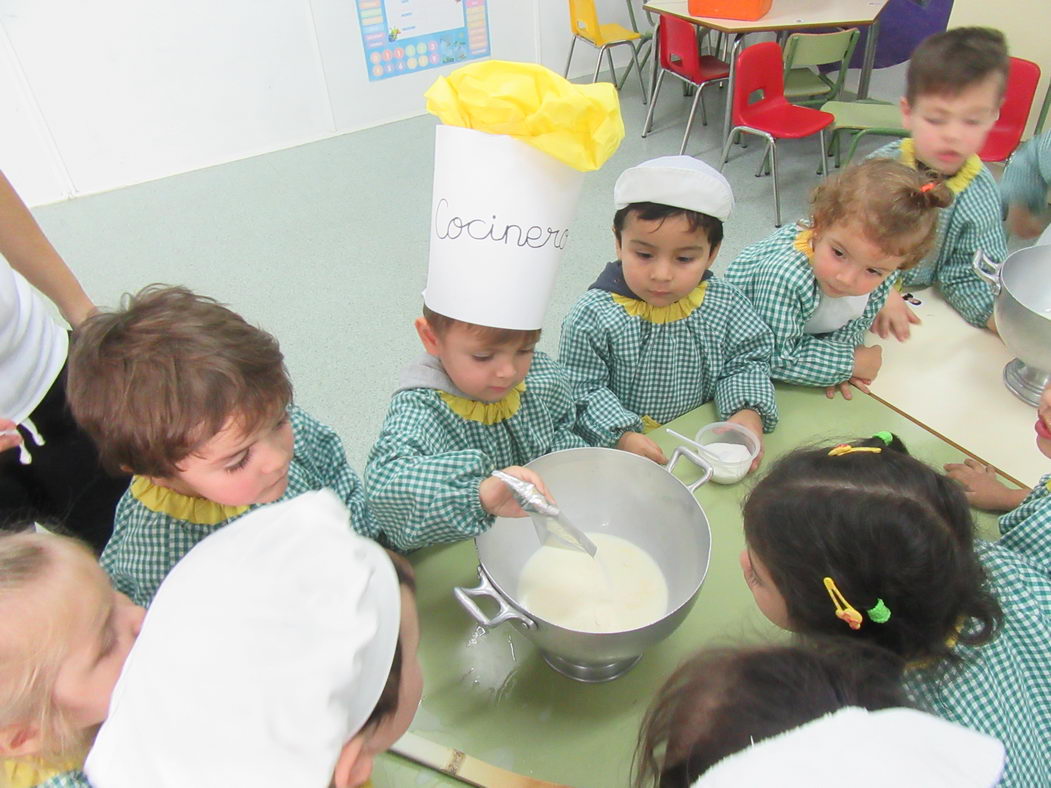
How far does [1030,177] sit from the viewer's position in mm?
1420

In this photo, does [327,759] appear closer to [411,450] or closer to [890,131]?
[411,450]

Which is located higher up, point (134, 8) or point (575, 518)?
point (134, 8)

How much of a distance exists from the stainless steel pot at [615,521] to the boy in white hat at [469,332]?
0.05 metres

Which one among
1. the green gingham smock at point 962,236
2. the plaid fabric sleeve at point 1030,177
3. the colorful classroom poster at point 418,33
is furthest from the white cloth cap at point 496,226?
the colorful classroom poster at point 418,33

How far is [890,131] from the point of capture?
228 cm

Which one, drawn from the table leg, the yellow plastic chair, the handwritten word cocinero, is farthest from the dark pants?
the table leg

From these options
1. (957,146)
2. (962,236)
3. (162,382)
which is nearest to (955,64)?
(957,146)

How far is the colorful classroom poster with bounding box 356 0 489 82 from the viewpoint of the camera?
3.25m

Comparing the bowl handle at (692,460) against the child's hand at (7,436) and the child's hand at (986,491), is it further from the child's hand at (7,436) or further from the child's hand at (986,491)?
the child's hand at (7,436)

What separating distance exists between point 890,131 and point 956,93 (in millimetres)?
1224

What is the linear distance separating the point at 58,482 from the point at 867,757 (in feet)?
3.34

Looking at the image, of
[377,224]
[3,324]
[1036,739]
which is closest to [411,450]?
[3,324]

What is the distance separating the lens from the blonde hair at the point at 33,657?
0.42 metres

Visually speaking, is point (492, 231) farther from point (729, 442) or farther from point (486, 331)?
point (729, 442)
